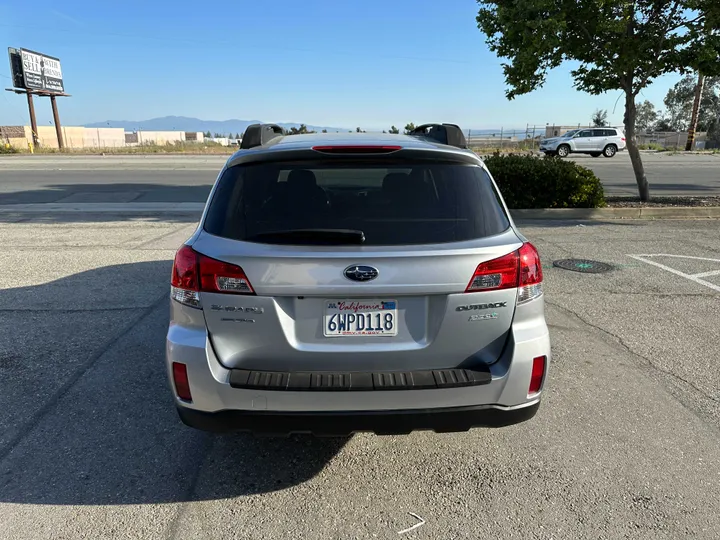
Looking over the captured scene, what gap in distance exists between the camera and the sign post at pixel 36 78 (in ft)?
158

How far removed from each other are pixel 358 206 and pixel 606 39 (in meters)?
10.9

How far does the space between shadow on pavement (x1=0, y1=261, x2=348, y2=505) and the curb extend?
852cm

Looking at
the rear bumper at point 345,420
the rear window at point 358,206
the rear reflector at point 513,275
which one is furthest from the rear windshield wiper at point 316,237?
the rear bumper at point 345,420

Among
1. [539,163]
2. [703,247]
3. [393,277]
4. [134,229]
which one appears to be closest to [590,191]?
[539,163]

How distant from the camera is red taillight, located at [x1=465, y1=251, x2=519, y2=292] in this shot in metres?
2.48

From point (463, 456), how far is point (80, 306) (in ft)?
14.8

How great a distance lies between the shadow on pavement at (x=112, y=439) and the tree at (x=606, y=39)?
9.61 m

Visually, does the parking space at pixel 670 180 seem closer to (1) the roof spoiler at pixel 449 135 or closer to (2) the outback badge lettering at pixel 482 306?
(1) the roof spoiler at pixel 449 135

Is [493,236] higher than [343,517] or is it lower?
higher

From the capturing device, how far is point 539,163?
11.2 m

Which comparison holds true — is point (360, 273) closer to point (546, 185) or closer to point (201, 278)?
point (201, 278)

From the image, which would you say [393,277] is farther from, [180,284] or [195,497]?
[195,497]

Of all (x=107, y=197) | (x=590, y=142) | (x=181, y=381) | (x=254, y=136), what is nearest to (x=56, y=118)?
(x=107, y=197)

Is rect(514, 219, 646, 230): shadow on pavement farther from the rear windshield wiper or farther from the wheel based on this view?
the wheel
